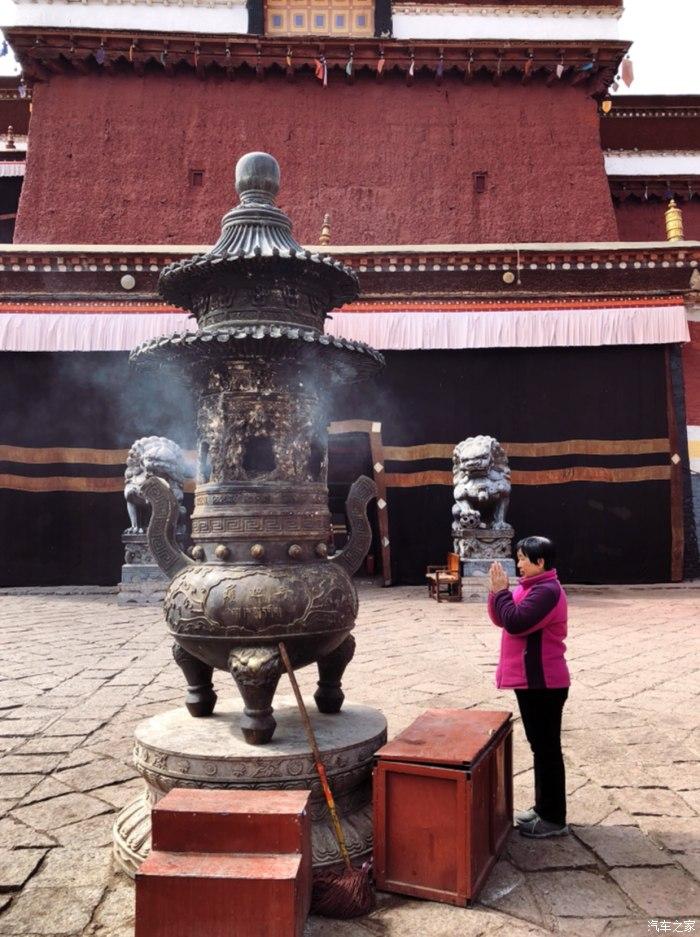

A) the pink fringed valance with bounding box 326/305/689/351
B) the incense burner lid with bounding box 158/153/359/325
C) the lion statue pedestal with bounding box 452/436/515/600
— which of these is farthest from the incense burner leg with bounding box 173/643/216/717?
the pink fringed valance with bounding box 326/305/689/351

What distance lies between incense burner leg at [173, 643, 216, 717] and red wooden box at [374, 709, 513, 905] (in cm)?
84

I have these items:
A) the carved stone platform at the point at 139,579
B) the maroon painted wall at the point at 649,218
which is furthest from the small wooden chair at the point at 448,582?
the maroon painted wall at the point at 649,218

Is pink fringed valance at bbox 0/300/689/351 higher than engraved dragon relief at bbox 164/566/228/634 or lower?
higher

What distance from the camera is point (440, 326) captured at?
10094mm

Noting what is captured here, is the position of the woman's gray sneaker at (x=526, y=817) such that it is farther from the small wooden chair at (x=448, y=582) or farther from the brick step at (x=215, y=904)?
the small wooden chair at (x=448, y=582)

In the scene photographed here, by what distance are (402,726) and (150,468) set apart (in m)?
5.33

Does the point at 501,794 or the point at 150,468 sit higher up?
the point at 150,468

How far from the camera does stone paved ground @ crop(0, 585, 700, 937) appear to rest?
2.01 metres

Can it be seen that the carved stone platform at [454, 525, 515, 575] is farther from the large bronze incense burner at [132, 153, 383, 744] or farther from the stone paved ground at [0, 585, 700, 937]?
the large bronze incense burner at [132, 153, 383, 744]

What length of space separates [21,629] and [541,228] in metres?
10.1

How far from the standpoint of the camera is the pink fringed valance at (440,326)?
32.4ft

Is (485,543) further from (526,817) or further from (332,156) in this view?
(332,156)

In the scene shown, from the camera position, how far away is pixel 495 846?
228 centimetres

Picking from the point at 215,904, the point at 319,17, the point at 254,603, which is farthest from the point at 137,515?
the point at 319,17
